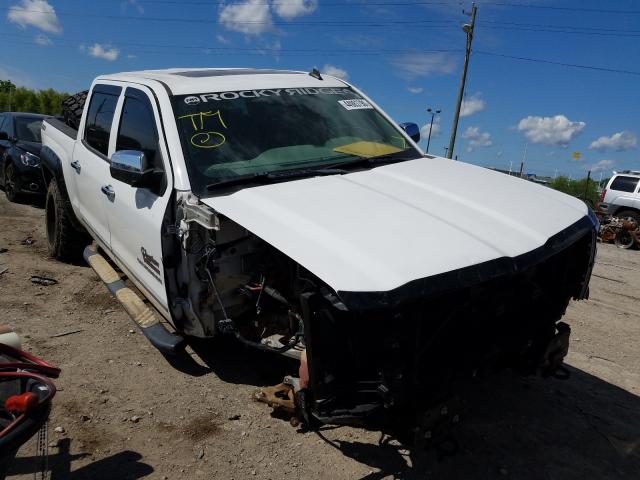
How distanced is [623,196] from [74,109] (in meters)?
14.4

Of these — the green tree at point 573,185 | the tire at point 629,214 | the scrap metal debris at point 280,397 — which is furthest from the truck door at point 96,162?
the green tree at point 573,185

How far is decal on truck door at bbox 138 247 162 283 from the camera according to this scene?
3155 mm

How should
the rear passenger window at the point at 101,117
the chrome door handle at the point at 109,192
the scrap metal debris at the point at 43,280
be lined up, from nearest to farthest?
the chrome door handle at the point at 109,192 < the rear passenger window at the point at 101,117 < the scrap metal debris at the point at 43,280

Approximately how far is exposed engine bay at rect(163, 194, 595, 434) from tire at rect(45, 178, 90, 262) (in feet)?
9.32

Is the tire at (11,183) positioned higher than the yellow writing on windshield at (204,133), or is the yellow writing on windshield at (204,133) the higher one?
the yellow writing on windshield at (204,133)

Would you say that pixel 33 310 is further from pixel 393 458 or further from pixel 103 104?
pixel 393 458

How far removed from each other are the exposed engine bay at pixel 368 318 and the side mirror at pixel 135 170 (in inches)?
11.0

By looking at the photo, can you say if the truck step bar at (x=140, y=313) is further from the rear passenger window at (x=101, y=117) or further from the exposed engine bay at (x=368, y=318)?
the rear passenger window at (x=101, y=117)

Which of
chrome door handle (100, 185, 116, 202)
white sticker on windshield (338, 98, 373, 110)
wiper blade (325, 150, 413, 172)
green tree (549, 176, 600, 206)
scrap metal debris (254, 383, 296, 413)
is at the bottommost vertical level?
green tree (549, 176, 600, 206)

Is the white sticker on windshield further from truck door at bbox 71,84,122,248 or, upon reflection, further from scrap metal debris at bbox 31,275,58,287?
scrap metal debris at bbox 31,275,58,287

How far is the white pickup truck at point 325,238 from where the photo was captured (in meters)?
2.12

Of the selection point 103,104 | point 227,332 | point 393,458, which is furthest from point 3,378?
point 103,104

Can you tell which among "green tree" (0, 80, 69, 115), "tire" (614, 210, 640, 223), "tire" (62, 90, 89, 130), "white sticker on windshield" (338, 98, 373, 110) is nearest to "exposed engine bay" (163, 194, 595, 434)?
"white sticker on windshield" (338, 98, 373, 110)

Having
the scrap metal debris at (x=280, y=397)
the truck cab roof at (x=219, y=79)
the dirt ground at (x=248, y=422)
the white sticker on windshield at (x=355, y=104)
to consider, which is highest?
the truck cab roof at (x=219, y=79)
